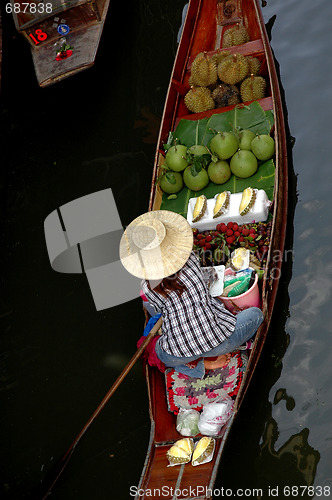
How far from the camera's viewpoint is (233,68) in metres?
5.00

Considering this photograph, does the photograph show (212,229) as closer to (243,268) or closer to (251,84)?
(243,268)

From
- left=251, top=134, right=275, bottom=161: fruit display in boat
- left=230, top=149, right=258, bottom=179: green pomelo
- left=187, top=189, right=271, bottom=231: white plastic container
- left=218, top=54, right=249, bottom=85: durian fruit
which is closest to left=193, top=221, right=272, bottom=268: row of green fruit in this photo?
left=187, top=189, right=271, bottom=231: white plastic container

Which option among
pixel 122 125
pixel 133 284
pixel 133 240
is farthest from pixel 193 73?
pixel 133 240

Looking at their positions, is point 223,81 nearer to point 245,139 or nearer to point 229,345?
point 245,139

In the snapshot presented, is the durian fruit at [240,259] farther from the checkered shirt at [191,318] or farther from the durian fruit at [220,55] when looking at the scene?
the durian fruit at [220,55]

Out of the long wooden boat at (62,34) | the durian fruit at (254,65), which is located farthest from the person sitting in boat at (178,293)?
the long wooden boat at (62,34)

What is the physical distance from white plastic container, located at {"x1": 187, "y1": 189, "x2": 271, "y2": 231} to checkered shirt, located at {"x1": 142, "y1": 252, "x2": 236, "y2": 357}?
85cm

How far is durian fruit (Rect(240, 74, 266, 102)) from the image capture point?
16.4 feet

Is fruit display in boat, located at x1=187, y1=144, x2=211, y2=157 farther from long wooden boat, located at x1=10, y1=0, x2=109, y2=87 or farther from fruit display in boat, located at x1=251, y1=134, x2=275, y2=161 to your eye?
long wooden boat, located at x1=10, y1=0, x2=109, y2=87

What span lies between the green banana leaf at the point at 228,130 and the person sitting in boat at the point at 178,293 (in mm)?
1185

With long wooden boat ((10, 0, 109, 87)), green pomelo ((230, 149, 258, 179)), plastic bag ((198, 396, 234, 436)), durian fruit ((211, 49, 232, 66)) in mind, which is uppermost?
long wooden boat ((10, 0, 109, 87))

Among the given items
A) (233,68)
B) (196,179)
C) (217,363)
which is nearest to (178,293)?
(217,363)

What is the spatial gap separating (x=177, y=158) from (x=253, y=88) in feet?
3.31

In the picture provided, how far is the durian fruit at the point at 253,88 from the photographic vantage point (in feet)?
16.4
